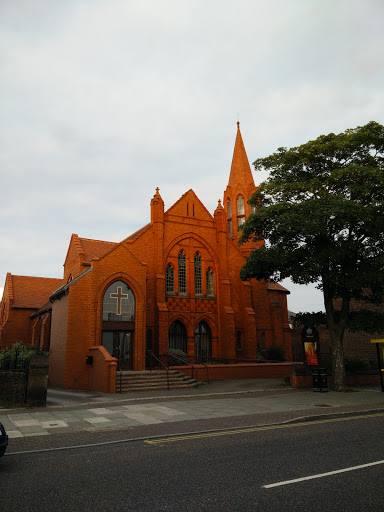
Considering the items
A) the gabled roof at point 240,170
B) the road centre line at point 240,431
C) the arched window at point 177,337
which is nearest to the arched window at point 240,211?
the gabled roof at point 240,170

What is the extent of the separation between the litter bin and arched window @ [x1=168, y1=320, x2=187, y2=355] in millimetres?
11460

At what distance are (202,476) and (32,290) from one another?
112 feet

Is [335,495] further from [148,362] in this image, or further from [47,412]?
[148,362]

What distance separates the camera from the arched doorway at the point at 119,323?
73.8 ft

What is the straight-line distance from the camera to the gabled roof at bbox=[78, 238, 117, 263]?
2821cm

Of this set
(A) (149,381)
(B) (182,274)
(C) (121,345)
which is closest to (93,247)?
(B) (182,274)

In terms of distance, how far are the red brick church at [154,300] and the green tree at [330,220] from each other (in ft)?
26.2

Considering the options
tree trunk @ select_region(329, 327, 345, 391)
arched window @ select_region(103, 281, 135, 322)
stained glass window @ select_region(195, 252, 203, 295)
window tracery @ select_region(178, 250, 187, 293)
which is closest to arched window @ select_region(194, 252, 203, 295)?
stained glass window @ select_region(195, 252, 203, 295)

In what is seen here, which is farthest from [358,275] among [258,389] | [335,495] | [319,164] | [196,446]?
[335,495]

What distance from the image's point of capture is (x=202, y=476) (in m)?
6.11

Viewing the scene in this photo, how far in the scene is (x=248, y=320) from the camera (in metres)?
29.6

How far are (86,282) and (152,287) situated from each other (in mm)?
6140

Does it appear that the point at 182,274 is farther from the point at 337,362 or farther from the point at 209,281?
the point at 337,362

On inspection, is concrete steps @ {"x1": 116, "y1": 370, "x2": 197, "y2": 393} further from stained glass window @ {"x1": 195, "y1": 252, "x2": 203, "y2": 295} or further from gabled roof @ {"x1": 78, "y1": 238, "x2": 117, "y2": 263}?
gabled roof @ {"x1": 78, "y1": 238, "x2": 117, "y2": 263}
